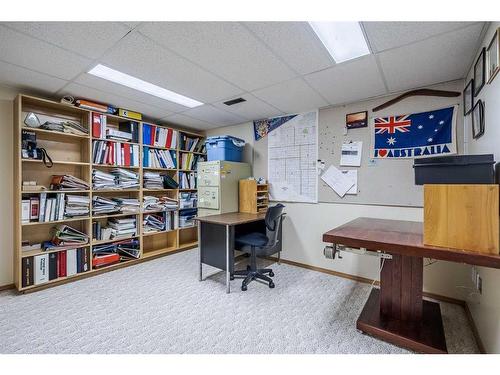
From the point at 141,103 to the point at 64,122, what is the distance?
2.94 feet

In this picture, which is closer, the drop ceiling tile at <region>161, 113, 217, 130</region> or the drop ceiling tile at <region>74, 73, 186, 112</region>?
the drop ceiling tile at <region>74, 73, 186, 112</region>

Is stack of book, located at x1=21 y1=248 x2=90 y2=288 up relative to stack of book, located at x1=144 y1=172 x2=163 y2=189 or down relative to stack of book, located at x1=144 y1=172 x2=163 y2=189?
down

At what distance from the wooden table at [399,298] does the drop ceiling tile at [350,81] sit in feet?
4.57

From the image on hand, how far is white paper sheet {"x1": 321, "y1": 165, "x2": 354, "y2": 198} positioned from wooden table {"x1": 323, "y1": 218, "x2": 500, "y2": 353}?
44.0 inches

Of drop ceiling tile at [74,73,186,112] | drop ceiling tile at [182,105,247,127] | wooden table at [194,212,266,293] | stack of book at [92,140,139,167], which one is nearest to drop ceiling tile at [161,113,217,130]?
drop ceiling tile at [182,105,247,127]

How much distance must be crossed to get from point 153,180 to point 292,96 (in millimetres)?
2413

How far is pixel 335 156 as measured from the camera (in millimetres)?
2963

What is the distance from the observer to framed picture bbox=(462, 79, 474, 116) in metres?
1.95

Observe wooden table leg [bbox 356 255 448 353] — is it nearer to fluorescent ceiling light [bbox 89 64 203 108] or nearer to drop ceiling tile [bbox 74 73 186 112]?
fluorescent ceiling light [bbox 89 64 203 108]

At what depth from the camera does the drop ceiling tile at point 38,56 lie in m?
1.64

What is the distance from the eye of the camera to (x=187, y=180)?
413cm

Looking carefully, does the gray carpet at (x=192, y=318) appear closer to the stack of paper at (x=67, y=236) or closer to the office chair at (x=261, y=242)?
the office chair at (x=261, y=242)

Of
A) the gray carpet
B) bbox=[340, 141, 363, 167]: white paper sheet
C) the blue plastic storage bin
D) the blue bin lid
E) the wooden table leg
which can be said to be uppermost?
the blue bin lid

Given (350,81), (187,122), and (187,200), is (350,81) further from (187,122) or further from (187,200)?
(187,200)
